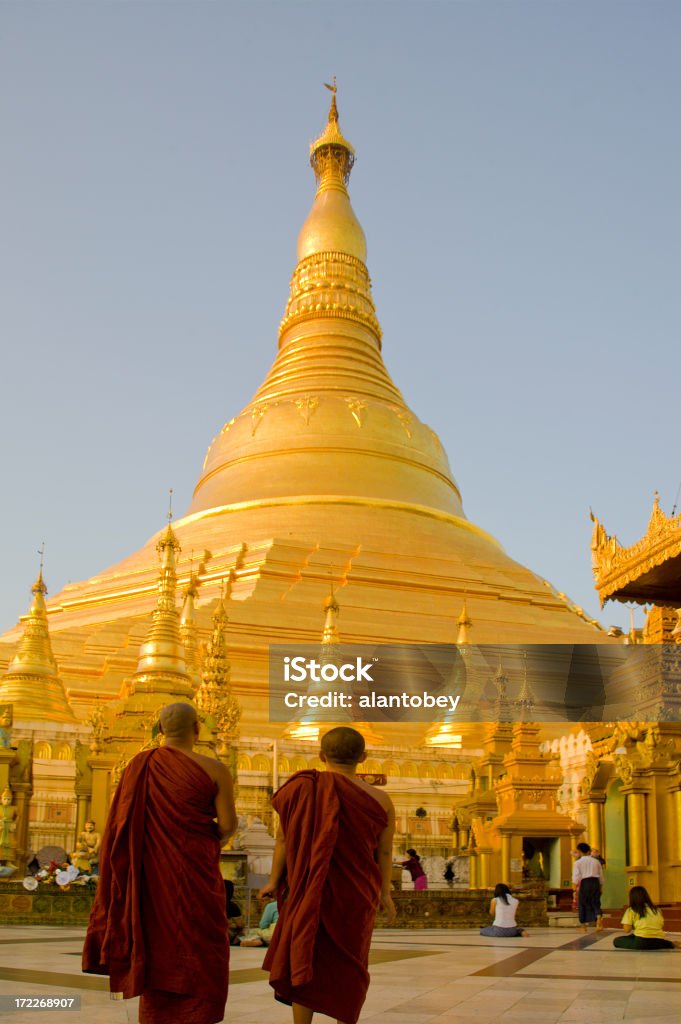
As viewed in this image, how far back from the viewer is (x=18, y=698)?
23922 mm

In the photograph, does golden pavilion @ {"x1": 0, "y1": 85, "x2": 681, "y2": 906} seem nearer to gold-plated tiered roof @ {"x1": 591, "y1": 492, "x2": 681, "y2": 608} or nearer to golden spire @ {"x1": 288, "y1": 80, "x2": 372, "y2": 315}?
golden spire @ {"x1": 288, "y1": 80, "x2": 372, "y2": 315}

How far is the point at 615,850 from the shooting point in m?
14.4

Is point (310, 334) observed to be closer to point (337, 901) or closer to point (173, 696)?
point (173, 696)

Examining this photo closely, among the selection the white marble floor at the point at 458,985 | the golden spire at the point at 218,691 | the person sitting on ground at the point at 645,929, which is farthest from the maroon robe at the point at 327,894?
the golden spire at the point at 218,691

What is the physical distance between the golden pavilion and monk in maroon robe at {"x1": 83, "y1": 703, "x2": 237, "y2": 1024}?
360 inches

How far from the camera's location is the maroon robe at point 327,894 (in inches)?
153

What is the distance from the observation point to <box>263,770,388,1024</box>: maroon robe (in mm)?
3887

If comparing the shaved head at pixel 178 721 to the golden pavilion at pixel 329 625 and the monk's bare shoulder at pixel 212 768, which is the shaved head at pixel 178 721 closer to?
the monk's bare shoulder at pixel 212 768

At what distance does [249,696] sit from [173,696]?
7.28 m

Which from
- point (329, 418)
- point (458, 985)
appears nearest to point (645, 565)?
point (458, 985)

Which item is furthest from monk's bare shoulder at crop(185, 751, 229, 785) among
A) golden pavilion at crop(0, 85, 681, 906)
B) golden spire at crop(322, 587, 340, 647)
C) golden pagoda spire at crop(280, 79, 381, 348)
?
golden pagoda spire at crop(280, 79, 381, 348)

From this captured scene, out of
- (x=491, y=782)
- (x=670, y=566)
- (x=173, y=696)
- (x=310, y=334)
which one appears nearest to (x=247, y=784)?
(x=173, y=696)

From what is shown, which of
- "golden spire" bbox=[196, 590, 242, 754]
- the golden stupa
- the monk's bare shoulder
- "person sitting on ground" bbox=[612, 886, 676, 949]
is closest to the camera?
the monk's bare shoulder

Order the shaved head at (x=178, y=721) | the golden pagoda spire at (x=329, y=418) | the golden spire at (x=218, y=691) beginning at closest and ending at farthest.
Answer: the shaved head at (x=178, y=721) < the golden spire at (x=218, y=691) < the golden pagoda spire at (x=329, y=418)
